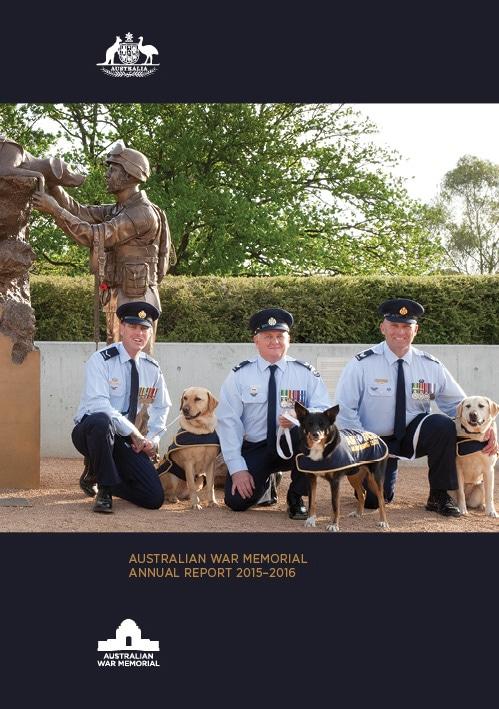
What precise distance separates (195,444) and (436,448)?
1.88 meters

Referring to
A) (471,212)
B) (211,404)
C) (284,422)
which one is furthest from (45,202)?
(471,212)

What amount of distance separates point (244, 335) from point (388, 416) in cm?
420

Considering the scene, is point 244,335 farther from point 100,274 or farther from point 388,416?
point 388,416

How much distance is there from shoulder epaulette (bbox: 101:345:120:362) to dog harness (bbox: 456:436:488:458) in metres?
2.77

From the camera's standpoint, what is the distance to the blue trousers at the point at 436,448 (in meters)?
7.00

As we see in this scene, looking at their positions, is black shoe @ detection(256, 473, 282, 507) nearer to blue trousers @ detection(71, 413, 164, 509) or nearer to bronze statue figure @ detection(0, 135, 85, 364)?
blue trousers @ detection(71, 413, 164, 509)

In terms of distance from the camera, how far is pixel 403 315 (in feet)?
23.8

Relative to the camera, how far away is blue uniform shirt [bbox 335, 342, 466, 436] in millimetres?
7289

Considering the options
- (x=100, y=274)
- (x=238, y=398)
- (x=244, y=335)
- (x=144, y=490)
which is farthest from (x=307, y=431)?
(x=244, y=335)

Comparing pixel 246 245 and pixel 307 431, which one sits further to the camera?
pixel 246 245
